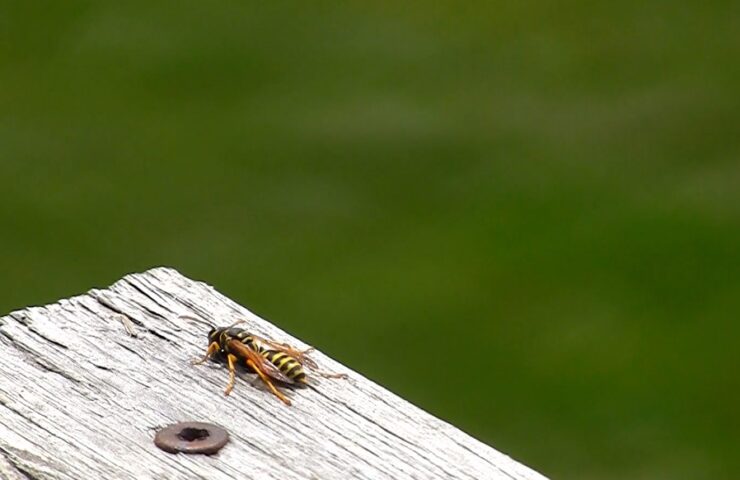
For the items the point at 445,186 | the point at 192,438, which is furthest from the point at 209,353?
the point at 445,186

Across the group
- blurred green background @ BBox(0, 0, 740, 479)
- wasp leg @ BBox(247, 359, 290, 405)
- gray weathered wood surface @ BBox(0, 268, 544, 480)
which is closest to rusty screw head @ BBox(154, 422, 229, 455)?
gray weathered wood surface @ BBox(0, 268, 544, 480)

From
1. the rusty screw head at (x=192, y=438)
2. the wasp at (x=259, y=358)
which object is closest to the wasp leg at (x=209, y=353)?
the wasp at (x=259, y=358)

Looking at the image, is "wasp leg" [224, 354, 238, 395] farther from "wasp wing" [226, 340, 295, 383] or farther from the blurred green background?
the blurred green background

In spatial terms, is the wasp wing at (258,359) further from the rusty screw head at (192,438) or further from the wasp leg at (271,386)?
the rusty screw head at (192,438)

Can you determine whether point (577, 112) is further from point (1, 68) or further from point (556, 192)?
point (1, 68)

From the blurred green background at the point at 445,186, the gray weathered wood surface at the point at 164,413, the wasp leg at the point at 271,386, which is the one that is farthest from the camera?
the blurred green background at the point at 445,186

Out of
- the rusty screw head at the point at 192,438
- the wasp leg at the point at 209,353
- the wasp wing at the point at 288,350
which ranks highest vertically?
the wasp wing at the point at 288,350
